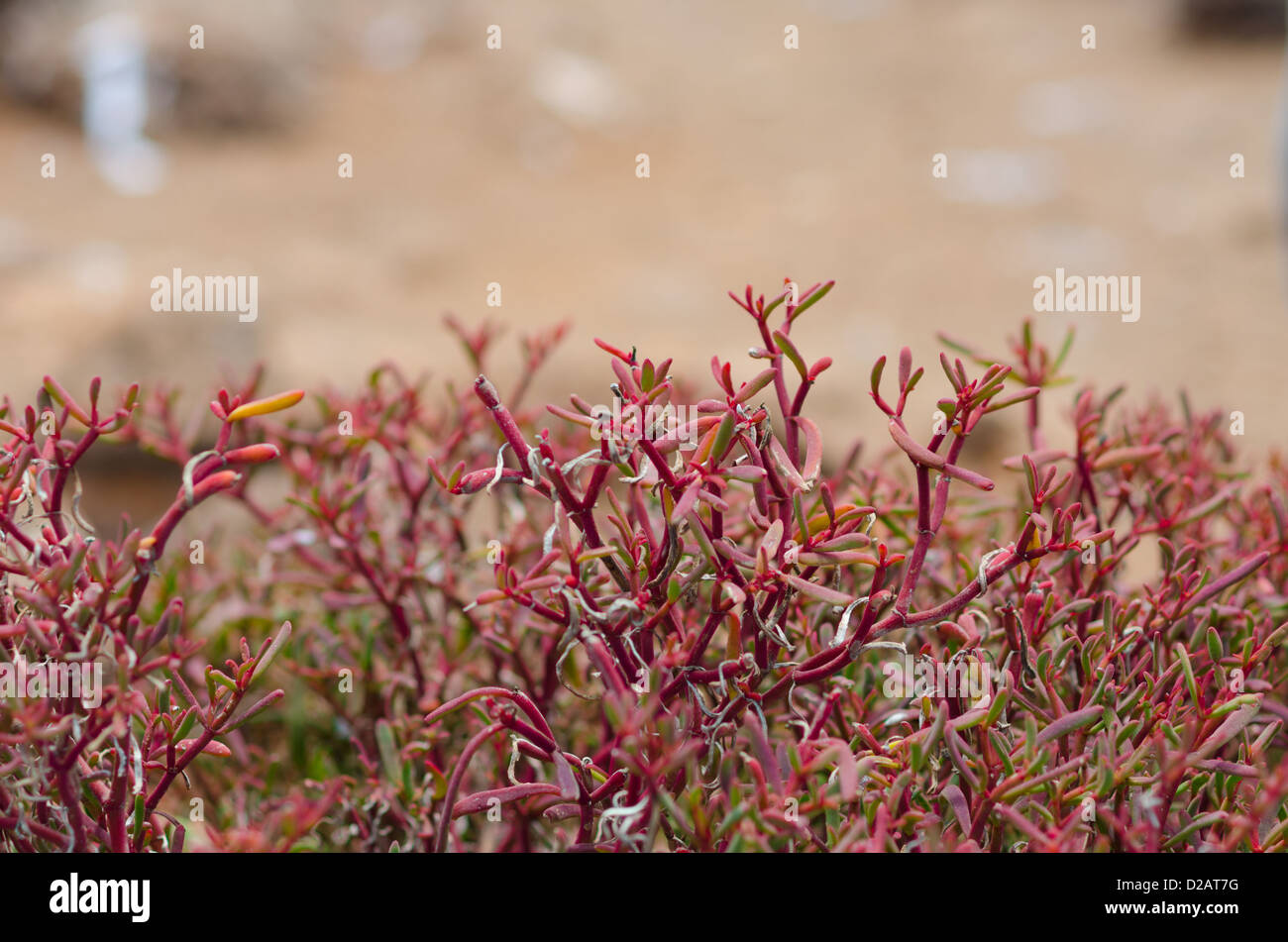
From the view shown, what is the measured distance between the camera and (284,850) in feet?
4.04

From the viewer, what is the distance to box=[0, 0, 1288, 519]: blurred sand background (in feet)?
21.5

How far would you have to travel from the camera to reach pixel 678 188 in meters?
9.35

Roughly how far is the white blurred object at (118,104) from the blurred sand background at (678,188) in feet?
0.61

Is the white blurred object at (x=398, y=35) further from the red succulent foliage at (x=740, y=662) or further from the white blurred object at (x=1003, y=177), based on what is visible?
the red succulent foliage at (x=740, y=662)

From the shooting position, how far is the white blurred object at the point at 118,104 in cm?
938

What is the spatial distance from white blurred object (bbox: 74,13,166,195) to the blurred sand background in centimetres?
18

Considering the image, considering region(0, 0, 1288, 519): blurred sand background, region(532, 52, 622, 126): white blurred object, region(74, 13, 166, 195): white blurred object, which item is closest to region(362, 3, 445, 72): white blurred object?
region(0, 0, 1288, 519): blurred sand background

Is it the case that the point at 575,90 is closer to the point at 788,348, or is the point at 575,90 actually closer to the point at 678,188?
the point at 678,188

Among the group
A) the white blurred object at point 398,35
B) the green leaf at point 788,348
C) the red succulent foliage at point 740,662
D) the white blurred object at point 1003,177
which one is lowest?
the red succulent foliage at point 740,662

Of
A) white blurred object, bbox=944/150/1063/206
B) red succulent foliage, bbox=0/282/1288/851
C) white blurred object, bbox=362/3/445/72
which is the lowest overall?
red succulent foliage, bbox=0/282/1288/851

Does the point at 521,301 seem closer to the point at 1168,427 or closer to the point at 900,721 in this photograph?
the point at 1168,427

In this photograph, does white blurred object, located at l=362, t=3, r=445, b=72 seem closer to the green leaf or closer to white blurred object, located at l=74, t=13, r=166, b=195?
white blurred object, located at l=74, t=13, r=166, b=195

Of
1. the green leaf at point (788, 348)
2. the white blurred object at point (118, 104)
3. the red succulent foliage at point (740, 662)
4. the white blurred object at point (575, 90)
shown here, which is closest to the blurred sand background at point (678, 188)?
the white blurred object at point (575, 90)
